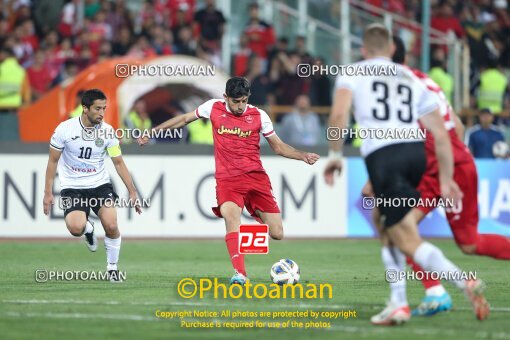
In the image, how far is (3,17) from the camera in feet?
83.8

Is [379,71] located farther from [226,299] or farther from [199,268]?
[199,268]

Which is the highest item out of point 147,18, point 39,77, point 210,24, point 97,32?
point 147,18

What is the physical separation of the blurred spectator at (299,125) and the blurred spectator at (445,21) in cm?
571

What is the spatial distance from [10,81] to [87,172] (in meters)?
9.86

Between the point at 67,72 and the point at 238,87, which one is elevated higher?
the point at 67,72

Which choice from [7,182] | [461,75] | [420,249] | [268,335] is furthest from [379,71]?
[461,75]

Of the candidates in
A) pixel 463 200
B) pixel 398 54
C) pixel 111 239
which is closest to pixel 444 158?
pixel 463 200

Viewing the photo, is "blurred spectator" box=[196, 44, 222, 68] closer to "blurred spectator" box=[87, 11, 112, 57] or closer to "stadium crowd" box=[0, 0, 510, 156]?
"stadium crowd" box=[0, 0, 510, 156]

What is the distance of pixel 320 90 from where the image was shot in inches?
993

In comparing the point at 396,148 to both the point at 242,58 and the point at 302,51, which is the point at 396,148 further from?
the point at 242,58

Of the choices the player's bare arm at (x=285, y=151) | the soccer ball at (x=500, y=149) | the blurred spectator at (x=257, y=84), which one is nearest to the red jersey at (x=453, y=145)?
the player's bare arm at (x=285, y=151)

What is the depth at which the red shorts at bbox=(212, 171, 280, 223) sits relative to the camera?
13.6 meters

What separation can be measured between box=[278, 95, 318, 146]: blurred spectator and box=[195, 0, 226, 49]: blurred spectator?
107 inches

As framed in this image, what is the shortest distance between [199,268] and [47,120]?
862 cm
